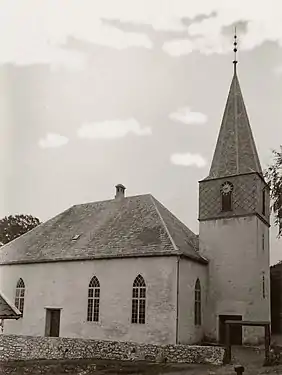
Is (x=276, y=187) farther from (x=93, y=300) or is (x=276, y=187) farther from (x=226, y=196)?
(x=93, y=300)

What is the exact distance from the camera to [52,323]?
808 centimetres

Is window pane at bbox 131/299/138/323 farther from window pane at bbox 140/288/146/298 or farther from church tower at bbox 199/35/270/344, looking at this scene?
church tower at bbox 199/35/270/344

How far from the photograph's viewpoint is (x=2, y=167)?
391cm

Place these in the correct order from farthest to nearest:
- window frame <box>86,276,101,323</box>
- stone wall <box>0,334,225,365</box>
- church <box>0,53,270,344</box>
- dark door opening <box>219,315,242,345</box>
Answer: window frame <box>86,276,101,323</box> < dark door opening <box>219,315,242,345</box> < church <box>0,53,270,344</box> < stone wall <box>0,334,225,365</box>

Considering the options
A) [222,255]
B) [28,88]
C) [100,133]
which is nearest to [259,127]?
[100,133]

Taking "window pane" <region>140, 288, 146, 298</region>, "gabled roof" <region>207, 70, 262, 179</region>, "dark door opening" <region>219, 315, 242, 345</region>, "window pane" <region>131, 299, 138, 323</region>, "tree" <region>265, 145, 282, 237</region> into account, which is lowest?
"dark door opening" <region>219, 315, 242, 345</region>

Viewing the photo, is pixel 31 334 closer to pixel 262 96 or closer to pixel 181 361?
pixel 181 361

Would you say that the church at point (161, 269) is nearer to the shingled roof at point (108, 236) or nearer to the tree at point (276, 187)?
the shingled roof at point (108, 236)

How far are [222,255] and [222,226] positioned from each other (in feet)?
1.61

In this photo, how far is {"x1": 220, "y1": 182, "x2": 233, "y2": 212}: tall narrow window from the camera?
8.06m

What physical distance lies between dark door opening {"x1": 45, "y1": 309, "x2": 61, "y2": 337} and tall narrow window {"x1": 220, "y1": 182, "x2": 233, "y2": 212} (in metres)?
3.36

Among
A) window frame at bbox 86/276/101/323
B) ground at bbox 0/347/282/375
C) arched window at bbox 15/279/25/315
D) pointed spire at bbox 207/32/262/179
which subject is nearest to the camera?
ground at bbox 0/347/282/375

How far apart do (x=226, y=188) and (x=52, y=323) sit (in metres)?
3.78

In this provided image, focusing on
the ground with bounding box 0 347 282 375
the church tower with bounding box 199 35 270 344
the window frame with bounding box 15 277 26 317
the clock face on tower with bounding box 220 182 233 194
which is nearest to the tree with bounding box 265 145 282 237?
the church tower with bounding box 199 35 270 344
